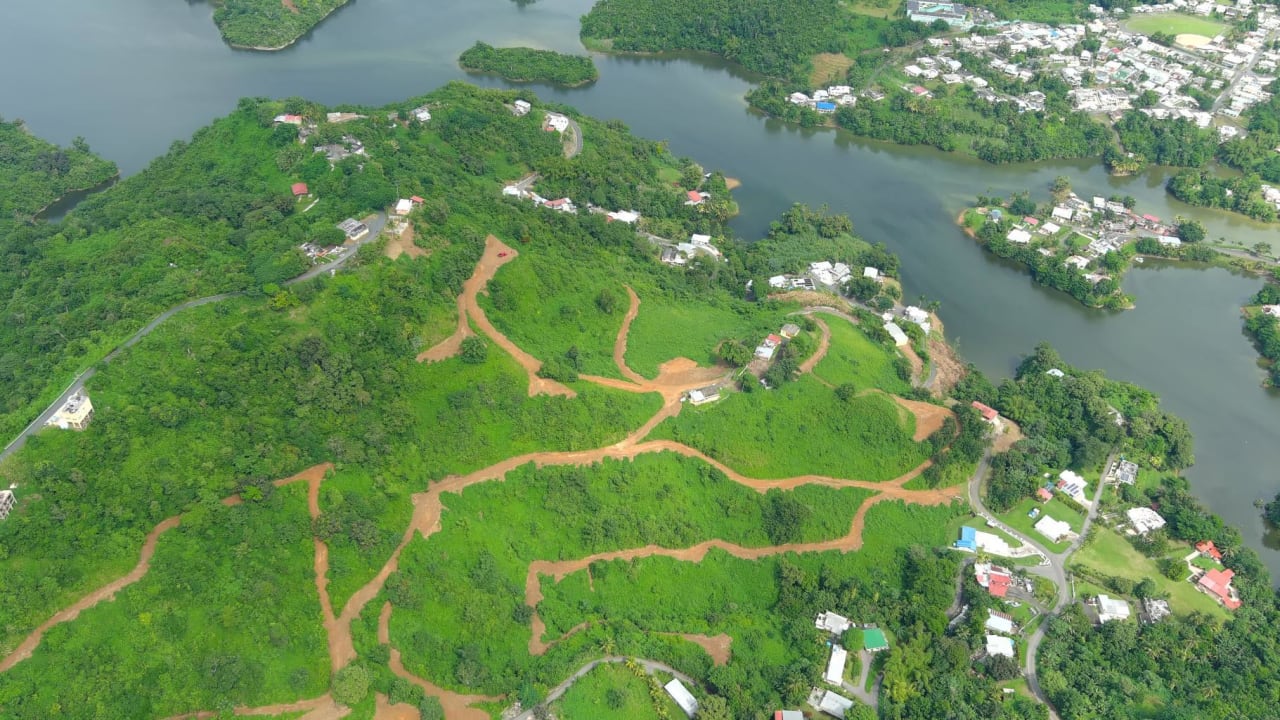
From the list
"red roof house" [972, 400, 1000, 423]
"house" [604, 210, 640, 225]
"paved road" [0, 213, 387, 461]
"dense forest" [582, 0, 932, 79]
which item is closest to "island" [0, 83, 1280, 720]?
"paved road" [0, 213, 387, 461]

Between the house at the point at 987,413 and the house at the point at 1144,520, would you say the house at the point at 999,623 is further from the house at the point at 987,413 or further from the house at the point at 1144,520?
the house at the point at 987,413

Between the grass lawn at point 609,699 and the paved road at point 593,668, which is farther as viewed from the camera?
the paved road at point 593,668

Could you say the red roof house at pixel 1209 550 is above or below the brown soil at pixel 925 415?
below

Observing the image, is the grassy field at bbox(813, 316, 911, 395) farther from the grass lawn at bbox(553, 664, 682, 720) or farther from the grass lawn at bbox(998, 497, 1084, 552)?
the grass lawn at bbox(553, 664, 682, 720)

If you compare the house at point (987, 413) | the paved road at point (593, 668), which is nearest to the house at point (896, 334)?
the house at point (987, 413)

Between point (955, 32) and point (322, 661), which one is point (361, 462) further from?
point (955, 32)

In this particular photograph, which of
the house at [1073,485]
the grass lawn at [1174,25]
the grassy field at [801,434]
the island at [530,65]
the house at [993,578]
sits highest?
the grass lawn at [1174,25]

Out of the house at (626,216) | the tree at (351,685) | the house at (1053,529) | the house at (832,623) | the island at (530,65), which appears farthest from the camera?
the island at (530,65)

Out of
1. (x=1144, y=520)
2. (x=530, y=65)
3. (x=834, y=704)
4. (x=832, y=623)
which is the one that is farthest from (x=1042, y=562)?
(x=530, y=65)
